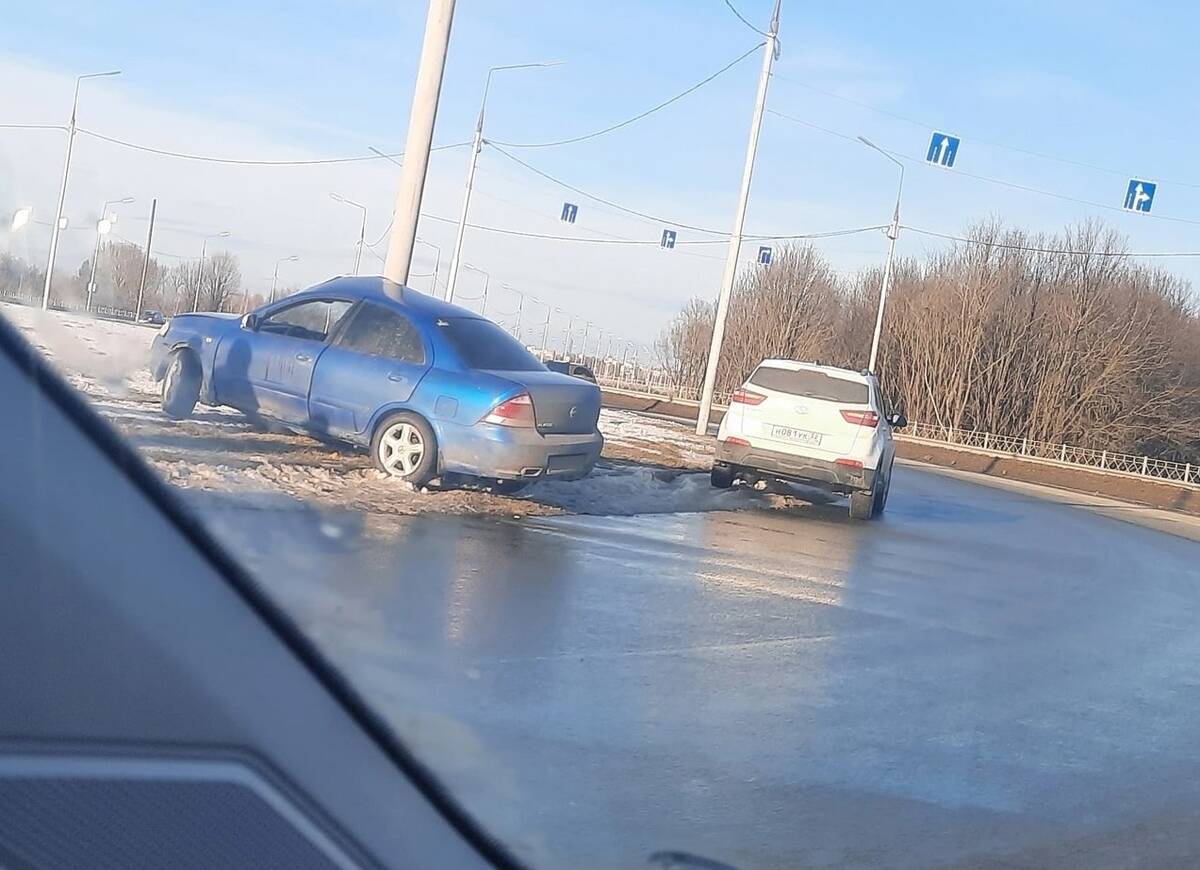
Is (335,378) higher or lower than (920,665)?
higher

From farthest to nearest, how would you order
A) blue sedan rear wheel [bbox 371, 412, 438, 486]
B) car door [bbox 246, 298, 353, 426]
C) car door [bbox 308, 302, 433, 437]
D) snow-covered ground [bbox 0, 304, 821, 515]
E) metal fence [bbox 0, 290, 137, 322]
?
blue sedan rear wheel [bbox 371, 412, 438, 486]
car door [bbox 308, 302, 433, 437]
car door [bbox 246, 298, 353, 426]
snow-covered ground [bbox 0, 304, 821, 515]
metal fence [bbox 0, 290, 137, 322]

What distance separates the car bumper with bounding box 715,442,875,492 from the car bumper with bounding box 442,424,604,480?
465 cm

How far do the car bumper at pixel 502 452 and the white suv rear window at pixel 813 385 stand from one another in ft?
16.4

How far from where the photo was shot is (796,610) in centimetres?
776

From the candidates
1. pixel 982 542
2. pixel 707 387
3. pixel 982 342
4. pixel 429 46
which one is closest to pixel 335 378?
pixel 429 46

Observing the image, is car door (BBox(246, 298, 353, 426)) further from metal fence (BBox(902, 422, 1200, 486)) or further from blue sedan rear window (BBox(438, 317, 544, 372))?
metal fence (BBox(902, 422, 1200, 486))

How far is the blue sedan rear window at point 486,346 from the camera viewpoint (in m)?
9.47

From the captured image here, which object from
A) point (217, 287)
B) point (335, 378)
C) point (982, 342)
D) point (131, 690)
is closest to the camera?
point (131, 690)

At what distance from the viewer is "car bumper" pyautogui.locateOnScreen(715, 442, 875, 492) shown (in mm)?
13625

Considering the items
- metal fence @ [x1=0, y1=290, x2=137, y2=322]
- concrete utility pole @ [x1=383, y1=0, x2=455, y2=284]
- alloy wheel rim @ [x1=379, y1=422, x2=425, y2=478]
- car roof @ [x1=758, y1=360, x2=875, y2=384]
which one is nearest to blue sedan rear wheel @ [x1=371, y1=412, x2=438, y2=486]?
alloy wheel rim @ [x1=379, y1=422, x2=425, y2=478]

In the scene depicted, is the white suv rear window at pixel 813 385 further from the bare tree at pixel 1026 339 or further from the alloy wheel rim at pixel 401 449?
the bare tree at pixel 1026 339

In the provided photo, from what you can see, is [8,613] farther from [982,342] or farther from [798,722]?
[982,342]

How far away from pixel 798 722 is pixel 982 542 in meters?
9.57

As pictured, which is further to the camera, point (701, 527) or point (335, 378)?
point (701, 527)
